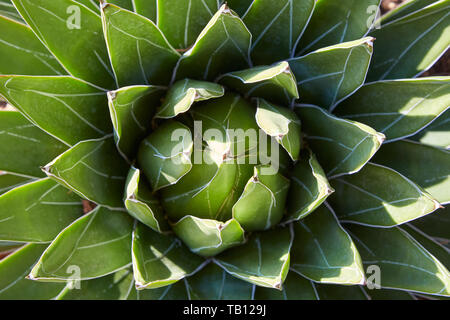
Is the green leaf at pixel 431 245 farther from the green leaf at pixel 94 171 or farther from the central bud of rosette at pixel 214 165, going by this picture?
the green leaf at pixel 94 171

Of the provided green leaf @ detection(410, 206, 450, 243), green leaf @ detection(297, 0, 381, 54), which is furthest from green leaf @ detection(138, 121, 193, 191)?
green leaf @ detection(410, 206, 450, 243)

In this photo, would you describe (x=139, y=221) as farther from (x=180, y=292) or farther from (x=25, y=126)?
(x=25, y=126)

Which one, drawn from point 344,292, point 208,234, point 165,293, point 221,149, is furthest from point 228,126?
point 344,292

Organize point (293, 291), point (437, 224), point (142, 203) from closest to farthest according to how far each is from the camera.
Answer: point (142, 203) < point (293, 291) < point (437, 224)

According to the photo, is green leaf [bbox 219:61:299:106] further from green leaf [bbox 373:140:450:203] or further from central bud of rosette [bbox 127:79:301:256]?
green leaf [bbox 373:140:450:203]

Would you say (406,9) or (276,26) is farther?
(406,9)

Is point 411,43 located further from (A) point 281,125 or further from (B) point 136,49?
(B) point 136,49
